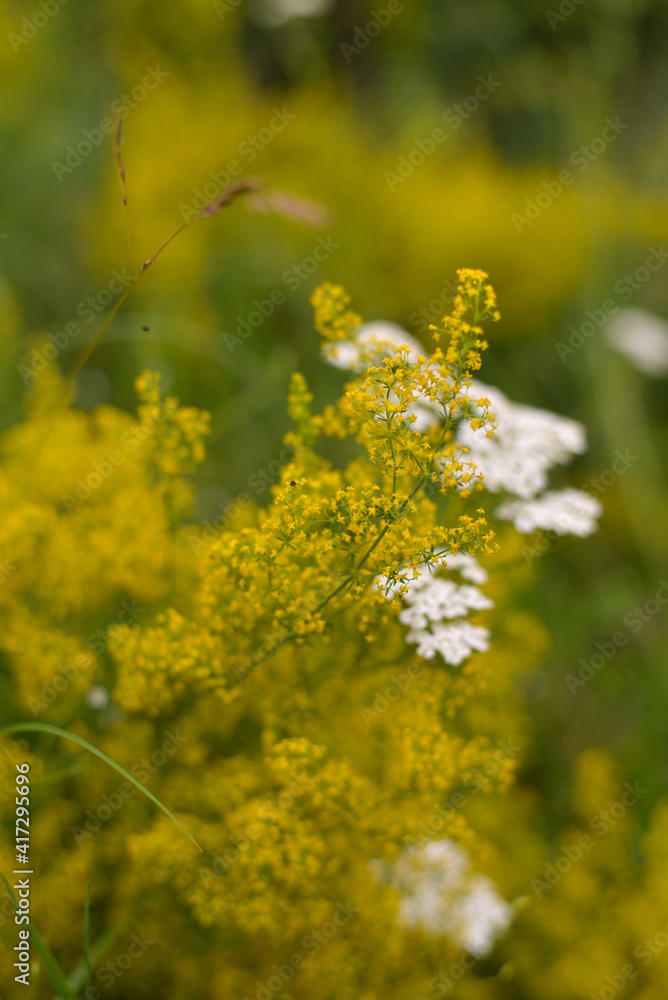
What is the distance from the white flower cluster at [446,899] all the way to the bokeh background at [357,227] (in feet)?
1.98

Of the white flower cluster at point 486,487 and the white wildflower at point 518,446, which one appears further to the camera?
the white wildflower at point 518,446

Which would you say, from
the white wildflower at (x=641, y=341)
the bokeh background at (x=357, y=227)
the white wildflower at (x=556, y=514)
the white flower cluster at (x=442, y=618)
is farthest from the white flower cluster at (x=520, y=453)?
the white wildflower at (x=641, y=341)

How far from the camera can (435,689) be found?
3.80ft

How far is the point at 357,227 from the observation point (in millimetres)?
3457

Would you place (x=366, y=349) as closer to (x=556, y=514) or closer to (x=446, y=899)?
(x=556, y=514)

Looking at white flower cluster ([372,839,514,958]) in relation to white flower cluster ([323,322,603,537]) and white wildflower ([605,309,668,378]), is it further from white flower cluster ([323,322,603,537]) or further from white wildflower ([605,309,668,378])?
white wildflower ([605,309,668,378])

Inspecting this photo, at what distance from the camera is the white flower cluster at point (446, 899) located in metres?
1.46

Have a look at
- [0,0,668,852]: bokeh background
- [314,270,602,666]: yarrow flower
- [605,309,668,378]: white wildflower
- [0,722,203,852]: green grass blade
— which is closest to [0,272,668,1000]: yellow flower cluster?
[314,270,602,666]: yarrow flower

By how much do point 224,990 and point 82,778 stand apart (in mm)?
430

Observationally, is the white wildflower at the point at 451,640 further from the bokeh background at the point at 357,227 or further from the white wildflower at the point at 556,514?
the bokeh background at the point at 357,227

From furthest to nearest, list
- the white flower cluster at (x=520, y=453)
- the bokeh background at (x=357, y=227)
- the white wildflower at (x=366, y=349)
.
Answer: the bokeh background at (x=357, y=227) < the white flower cluster at (x=520, y=453) < the white wildflower at (x=366, y=349)

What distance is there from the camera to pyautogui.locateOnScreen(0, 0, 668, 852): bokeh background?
2.56 m

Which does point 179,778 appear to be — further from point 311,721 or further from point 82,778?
point 311,721

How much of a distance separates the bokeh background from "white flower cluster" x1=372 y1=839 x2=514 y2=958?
Answer: 1.98ft
